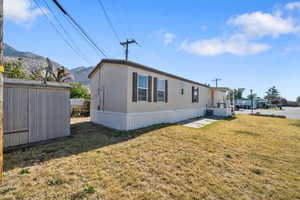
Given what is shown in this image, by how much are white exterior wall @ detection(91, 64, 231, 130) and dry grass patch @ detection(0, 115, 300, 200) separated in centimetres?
206

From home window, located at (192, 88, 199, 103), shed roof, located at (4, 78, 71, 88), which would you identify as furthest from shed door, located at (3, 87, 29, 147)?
home window, located at (192, 88, 199, 103)

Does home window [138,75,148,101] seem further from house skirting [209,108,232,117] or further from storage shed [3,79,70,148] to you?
house skirting [209,108,232,117]

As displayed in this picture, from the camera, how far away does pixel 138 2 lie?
25.0 ft

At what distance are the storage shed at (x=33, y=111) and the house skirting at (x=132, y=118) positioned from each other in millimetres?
2318

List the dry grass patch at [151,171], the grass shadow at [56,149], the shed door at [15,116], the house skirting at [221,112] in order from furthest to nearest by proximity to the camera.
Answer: the house skirting at [221,112] < the shed door at [15,116] < the grass shadow at [56,149] < the dry grass patch at [151,171]

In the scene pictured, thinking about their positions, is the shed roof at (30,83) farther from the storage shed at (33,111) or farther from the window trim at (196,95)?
the window trim at (196,95)

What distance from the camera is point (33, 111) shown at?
16.5 ft

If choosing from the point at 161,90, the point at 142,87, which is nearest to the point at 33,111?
the point at 142,87

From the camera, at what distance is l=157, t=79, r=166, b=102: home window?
9000mm

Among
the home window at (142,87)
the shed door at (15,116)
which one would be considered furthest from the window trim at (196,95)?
the shed door at (15,116)

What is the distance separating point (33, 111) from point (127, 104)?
11.8 ft

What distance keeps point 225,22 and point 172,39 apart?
11.7 feet

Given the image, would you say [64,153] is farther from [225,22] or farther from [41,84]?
[225,22]

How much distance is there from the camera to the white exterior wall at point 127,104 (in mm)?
7164
